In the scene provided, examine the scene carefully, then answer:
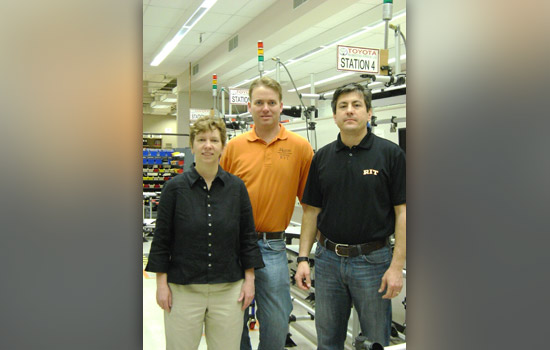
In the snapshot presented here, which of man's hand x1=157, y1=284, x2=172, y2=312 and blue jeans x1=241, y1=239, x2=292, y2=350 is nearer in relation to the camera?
man's hand x1=157, y1=284, x2=172, y2=312

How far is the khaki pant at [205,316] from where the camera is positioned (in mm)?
1748

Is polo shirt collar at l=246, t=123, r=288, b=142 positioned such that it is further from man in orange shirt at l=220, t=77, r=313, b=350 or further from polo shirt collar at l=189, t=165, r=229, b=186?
polo shirt collar at l=189, t=165, r=229, b=186

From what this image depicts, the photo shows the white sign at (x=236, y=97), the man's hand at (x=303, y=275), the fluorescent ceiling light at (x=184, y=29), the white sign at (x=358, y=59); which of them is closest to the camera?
the man's hand at (x=303, y=275)

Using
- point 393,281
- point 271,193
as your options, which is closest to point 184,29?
point 271,193

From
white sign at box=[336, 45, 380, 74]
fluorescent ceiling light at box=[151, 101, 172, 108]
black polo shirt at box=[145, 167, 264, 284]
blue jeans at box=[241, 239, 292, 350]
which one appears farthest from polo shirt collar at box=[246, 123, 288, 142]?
fluorescent ceiling light at box=[151, 101, 172, 108]

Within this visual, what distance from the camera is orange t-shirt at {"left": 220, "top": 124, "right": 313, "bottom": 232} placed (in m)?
2.04

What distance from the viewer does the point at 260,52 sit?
163 inches

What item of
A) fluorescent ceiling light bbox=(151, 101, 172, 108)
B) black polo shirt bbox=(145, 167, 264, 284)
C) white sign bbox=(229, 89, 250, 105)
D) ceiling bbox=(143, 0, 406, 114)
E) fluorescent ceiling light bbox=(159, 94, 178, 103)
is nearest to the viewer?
black polo shirt bbox=(145, 167, 264, 284)

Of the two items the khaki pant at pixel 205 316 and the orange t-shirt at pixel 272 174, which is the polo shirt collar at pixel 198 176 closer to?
the orange t-shirt at pixel 272 174

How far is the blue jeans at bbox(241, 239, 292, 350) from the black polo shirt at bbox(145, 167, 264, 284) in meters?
0.22

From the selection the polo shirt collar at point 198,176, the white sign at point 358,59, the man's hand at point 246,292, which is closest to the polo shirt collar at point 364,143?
the polo shirt collar at point 198,176

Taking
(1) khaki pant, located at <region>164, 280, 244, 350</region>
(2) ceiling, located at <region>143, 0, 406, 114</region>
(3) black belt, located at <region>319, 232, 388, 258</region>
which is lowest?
(1) khaki pant, located at <region>164, 280, 244, 350</region>
